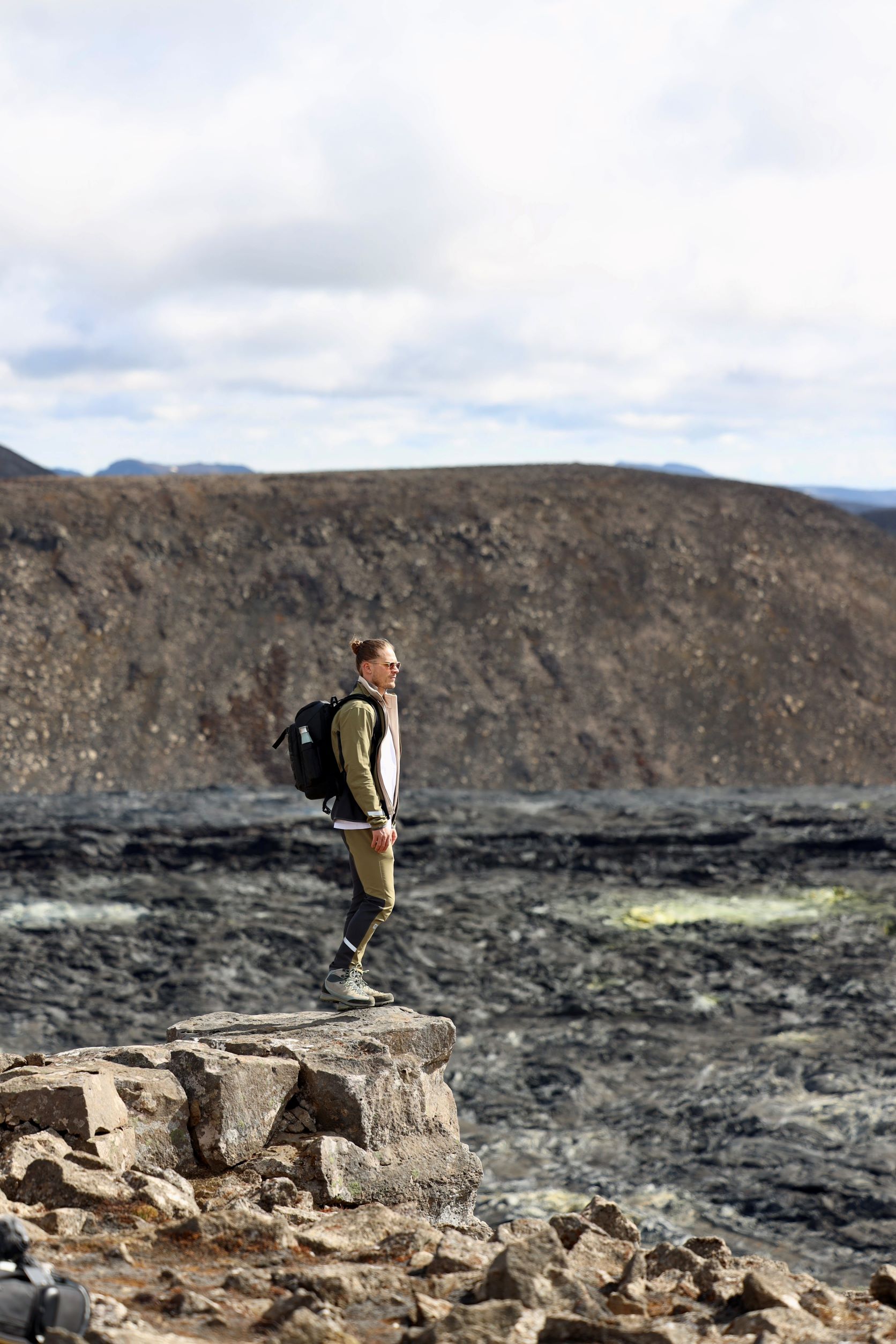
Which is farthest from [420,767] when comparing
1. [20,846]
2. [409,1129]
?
[409,1129]

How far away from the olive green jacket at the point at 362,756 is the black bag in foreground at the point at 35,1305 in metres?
3.75

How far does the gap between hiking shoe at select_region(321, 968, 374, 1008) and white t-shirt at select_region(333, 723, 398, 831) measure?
112cm

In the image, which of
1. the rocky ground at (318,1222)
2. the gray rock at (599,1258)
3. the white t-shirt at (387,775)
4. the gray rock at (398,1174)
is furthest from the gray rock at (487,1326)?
the white t-shirt at (387,775)

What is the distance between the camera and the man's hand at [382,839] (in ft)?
24.8

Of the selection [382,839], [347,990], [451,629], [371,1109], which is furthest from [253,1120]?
[451,629]

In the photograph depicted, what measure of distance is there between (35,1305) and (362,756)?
4.02 metres

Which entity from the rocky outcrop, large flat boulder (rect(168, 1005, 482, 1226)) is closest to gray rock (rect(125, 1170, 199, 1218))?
the rocky outcrop

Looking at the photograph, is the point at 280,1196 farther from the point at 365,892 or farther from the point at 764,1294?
the point at 764,1294

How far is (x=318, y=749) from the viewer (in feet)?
25.0

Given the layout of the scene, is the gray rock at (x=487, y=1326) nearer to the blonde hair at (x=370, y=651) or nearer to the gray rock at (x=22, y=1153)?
the gray rock at (x=22, y=1153)

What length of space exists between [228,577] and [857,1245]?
26346 mm

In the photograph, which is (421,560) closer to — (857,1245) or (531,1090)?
(531,1090)

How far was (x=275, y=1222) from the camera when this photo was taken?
5449mm

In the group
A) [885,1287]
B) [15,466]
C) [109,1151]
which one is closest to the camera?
[885,1287]
